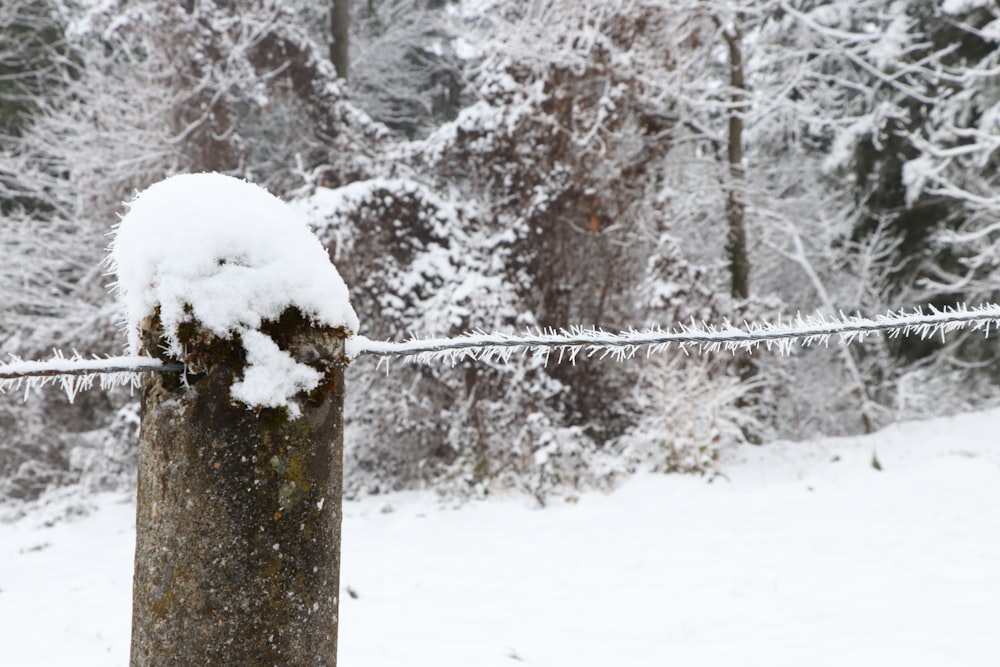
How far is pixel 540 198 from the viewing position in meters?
7.30

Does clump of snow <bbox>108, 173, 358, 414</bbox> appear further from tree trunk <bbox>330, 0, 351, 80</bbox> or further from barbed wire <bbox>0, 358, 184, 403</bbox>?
tree trunk <bbox>330, 0, 351, 80</bbox>

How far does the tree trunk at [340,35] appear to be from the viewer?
10.8m

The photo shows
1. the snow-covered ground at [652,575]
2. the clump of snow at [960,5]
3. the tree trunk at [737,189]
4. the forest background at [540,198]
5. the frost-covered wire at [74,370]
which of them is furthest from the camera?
the tree trunk at [737,189]

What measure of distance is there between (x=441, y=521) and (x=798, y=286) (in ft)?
26.7

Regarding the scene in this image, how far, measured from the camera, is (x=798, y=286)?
1149cm

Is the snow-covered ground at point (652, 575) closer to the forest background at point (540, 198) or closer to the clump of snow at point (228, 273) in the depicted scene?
the forest background at point (540, 198)


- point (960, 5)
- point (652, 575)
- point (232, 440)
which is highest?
point (960, 5)

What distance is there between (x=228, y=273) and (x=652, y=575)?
3.45 m

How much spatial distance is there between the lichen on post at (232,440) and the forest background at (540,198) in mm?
5271

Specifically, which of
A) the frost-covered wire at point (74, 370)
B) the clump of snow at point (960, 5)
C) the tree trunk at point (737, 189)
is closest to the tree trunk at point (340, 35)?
the tree trunk at point (737, 189)

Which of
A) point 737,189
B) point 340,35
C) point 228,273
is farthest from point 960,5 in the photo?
point 228,273

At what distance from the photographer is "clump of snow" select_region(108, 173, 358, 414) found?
0.98m

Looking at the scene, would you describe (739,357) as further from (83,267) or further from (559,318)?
(83,267)

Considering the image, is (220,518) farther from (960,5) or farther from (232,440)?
(960,5)
